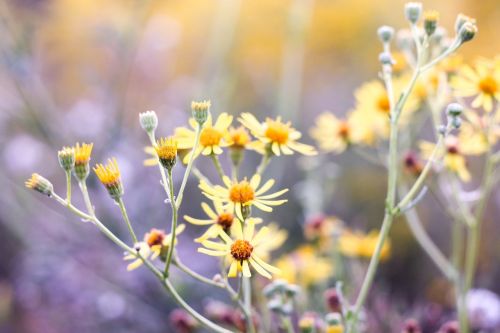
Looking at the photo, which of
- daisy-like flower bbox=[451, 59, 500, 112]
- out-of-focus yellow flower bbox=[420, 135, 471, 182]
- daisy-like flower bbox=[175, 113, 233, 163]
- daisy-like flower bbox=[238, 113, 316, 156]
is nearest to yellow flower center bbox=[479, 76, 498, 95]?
daisy-like flower bbox=[451, 59, 500, 112]

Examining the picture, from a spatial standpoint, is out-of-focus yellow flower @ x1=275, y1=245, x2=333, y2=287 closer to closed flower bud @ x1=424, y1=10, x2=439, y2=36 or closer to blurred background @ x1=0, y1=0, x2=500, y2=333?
blurred background @ x1=0, y1=0, x2=500, y2=333

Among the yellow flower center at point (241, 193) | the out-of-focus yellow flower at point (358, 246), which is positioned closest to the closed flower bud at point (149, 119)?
the yellow flower center at point (241, 193)

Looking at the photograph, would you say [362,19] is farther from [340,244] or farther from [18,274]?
[340,244]

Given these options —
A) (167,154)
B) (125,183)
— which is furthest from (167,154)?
(125,183)

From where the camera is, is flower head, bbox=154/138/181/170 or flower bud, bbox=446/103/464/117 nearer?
flower head, bbox=154/138/181/170

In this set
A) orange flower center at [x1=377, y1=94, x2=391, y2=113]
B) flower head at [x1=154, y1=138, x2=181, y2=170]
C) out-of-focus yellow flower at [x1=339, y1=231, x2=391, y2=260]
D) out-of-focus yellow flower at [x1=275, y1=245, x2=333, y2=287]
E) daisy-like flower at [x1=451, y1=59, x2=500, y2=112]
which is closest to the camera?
flower head at [x1=154, y1=138, x2=181, y2=170]

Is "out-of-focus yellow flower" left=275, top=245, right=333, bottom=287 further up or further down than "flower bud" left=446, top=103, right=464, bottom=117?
further down

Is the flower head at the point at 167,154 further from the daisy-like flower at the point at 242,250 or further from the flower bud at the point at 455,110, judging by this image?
the flower bud at the point at 455,110
